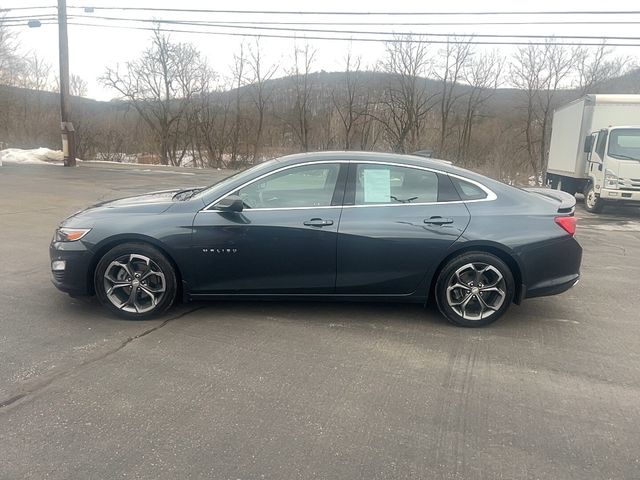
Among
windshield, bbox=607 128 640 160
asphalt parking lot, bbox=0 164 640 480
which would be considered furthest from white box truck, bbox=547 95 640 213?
asphalt parking lot, bbox=0 164 640 480

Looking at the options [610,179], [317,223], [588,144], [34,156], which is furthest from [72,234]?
[34,156]

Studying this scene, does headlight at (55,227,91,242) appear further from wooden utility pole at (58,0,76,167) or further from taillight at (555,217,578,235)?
wooden utility pole at (58,0,76,167)

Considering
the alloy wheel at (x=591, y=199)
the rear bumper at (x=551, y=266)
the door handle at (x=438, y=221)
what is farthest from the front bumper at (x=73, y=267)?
the alloy wheel at (x=591, y=199)

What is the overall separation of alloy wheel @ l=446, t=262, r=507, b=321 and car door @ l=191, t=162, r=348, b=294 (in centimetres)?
109

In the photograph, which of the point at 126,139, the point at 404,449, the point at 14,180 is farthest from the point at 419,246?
the point at 126,139

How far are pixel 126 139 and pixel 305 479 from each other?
45.3 m

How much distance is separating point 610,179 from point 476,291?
10.2 meters

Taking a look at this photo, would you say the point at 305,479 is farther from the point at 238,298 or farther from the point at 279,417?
the point at 238,298

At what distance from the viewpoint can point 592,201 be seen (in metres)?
13.2

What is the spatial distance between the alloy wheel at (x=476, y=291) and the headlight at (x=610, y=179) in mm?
9960

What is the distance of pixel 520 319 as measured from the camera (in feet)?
15.3

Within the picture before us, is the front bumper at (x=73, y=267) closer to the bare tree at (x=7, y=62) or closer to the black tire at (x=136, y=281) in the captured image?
the black tire at (x=136, y=281)

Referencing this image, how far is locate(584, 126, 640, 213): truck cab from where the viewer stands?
12148 mm

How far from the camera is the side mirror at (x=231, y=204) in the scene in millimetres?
4223
